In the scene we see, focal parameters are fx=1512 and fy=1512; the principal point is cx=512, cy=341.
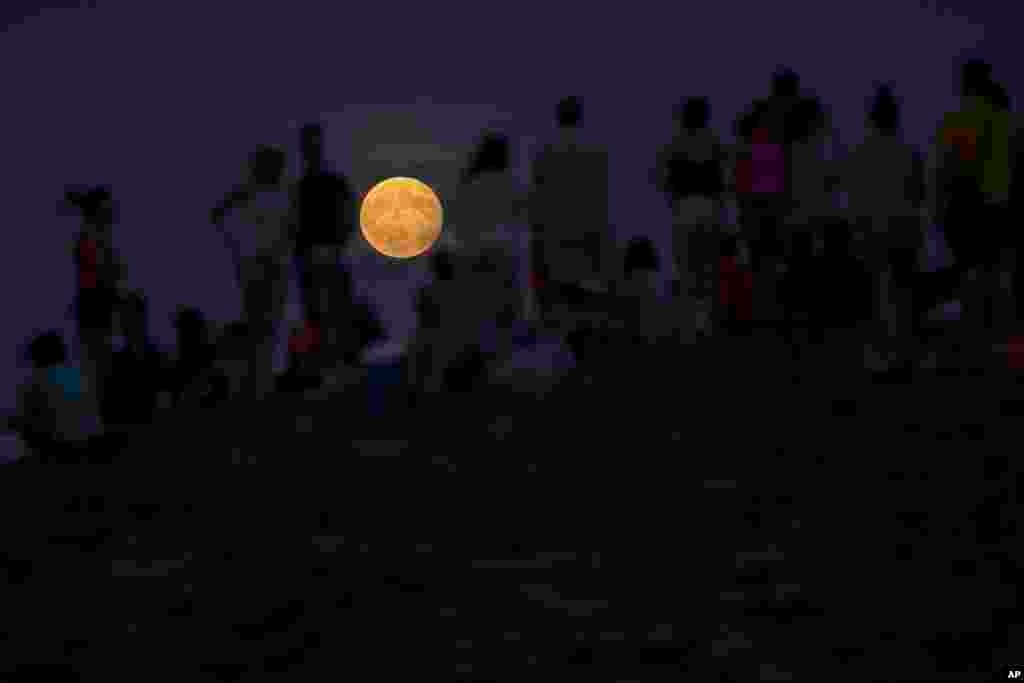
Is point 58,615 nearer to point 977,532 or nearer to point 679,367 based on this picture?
point 977,532

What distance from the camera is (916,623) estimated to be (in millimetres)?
3510

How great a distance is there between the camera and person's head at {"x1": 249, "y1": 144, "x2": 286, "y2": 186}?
8.98m

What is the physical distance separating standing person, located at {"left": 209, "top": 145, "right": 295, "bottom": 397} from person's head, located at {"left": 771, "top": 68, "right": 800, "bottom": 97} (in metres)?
3.32

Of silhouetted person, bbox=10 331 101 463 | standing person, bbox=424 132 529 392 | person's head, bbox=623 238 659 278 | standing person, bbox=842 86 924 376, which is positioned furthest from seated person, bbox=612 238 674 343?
silhouetted person, bbox=10 331 101 463

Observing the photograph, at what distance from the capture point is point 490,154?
9.12m

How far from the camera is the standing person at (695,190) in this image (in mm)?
10250

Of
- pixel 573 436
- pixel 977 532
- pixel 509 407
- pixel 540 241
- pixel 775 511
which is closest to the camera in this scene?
pixel 977 532

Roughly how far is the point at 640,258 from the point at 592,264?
2.97 feet

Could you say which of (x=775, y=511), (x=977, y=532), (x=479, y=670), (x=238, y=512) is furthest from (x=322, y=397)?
(x=479, y=670)

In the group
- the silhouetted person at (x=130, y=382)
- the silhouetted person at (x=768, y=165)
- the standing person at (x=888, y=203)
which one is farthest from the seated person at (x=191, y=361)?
the standing person at (x=888, y=203)

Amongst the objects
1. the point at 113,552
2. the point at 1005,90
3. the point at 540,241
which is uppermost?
the point at 1005,90

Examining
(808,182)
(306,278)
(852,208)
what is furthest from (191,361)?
(852,208)

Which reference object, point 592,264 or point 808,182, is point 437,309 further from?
point 808,182

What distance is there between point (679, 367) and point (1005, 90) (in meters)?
2.59
